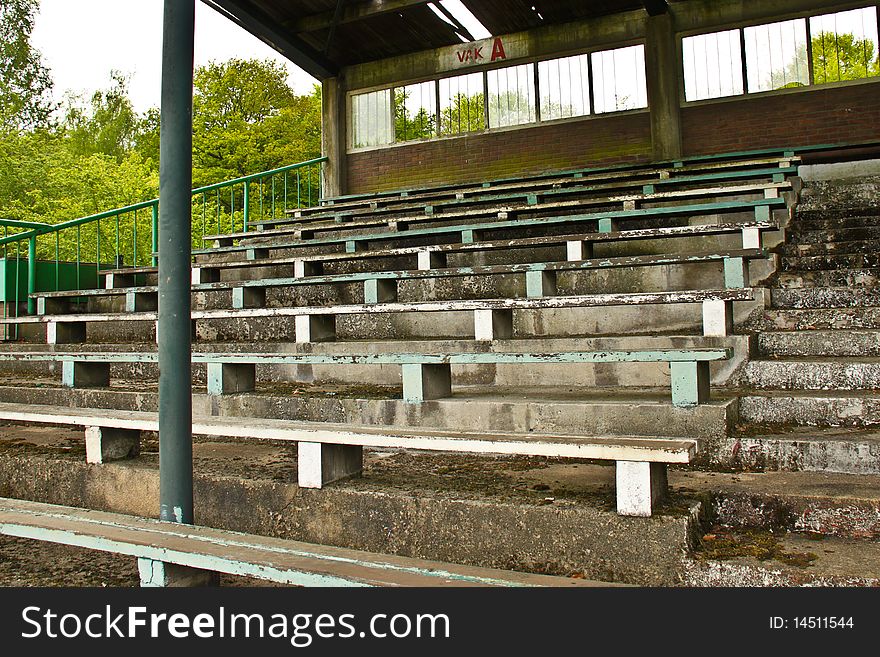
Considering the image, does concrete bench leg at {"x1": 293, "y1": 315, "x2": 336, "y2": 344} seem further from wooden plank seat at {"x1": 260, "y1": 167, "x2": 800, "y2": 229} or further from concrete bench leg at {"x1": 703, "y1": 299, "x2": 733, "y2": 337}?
wooden plank seat at {"x1": 260, "y1": 167, "x2": 800, "y2": 229}

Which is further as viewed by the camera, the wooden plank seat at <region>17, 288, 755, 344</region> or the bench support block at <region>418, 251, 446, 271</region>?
the bench support block at <region>418, 251, 446, 271</region>

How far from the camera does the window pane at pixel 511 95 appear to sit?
456 inches

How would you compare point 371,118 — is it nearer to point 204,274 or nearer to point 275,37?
point 275,37

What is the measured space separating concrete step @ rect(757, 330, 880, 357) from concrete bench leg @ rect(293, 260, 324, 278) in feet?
12.4

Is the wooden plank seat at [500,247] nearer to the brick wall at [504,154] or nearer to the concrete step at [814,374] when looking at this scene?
the concrete step at [814,374]

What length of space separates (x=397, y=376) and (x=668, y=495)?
7.23 feet

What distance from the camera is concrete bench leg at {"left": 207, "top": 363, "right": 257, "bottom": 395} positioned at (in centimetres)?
408

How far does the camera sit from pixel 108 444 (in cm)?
340

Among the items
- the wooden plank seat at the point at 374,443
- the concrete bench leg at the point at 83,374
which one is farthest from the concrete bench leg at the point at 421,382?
the concrete bench leg at the point at 83,374

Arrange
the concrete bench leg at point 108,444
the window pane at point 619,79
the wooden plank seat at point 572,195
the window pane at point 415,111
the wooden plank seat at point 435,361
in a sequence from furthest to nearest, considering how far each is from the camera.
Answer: the window pane at point 415,111 < the window pane at point 619,79 < the wooden plank seat at point 572,195 < the concrete bench leg at point 108,444 < the wooden plank seat at point 435,361

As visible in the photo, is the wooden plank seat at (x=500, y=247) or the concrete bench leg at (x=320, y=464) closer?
the concrete bench leg at (x=320, y=464)

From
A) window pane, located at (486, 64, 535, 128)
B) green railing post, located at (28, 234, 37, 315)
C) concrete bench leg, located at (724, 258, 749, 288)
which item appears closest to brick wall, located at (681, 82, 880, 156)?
window pane, located at (486, 64, 535, 128)

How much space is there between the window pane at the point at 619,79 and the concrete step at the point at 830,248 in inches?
229

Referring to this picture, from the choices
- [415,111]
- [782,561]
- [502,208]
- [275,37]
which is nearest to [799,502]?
[782,561]
